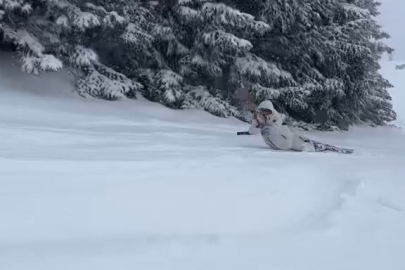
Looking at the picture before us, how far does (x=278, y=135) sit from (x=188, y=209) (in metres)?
3.11

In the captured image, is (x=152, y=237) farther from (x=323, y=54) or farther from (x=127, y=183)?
(x=323, y=54)

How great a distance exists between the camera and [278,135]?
5.77 meters

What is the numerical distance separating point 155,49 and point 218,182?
8028mm

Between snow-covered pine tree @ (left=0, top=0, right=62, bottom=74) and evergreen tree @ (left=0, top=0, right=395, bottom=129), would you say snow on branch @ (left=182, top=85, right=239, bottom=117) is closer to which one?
evergreen tree @ (left=0, top=0, right=395, bottom=129)

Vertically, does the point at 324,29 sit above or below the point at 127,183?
above

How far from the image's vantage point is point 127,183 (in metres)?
3.10

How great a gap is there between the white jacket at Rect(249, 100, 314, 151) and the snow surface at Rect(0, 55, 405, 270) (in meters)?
0.78

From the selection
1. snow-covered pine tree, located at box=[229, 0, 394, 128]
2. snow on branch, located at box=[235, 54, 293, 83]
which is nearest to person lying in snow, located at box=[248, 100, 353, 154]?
snow on branch, located at box=[235, 54, 293, 83]

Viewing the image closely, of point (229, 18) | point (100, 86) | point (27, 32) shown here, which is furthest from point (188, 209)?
point (229, 18)

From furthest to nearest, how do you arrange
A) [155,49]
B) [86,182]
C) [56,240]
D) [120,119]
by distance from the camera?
[155,49] < [120,119] < [86,182] < [56,240]

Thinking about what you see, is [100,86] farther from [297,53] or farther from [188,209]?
[188,209]

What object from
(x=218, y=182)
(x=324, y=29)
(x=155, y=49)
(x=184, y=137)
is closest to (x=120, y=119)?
(x=184, y=137)

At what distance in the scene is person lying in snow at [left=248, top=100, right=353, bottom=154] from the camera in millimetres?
5777

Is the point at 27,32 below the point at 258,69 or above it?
below
